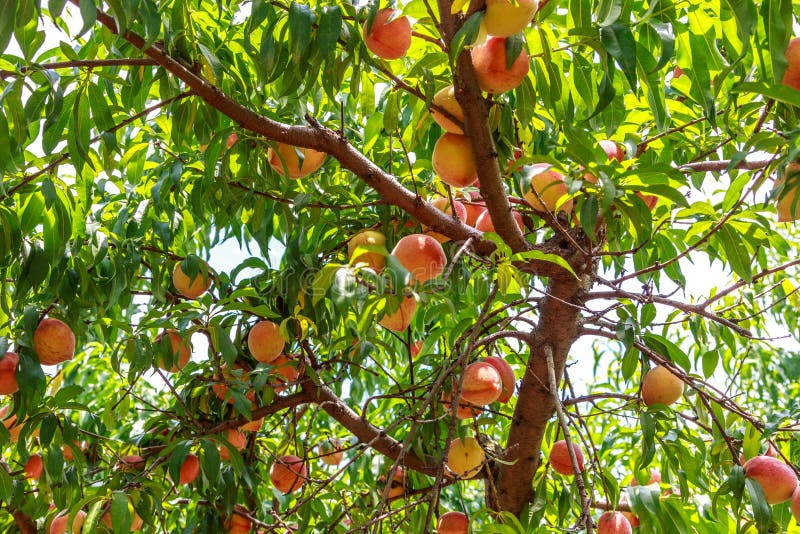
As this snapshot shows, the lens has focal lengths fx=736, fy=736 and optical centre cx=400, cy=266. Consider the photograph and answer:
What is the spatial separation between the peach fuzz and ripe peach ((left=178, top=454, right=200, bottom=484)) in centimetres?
163

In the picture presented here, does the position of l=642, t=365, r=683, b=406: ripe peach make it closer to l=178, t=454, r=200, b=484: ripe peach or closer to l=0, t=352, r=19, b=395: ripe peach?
l=178, t=454, r=200, b=484: ripe peach

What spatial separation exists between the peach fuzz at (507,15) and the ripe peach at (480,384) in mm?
796

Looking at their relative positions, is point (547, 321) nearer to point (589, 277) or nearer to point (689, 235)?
point (589, 277)

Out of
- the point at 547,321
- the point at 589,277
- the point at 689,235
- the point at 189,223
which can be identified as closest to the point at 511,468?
the point at 547,321

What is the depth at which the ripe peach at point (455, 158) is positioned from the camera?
4.84 ft

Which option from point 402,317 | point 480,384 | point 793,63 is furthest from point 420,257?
point 793,63

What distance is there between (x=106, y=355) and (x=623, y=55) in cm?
275

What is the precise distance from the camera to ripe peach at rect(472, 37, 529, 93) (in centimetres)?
129

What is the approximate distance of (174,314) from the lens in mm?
1882

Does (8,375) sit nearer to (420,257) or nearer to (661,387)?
(420,257)

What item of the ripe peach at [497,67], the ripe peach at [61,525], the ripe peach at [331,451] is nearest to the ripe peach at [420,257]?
the ripe peach at [497,67]

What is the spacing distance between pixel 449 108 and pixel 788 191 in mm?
689

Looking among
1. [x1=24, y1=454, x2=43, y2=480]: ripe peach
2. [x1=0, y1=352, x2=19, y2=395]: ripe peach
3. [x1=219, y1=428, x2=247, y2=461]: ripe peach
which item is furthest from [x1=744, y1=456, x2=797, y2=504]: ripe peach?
[x1=24, y1=454, x2=43, y2=480]: ripe peach

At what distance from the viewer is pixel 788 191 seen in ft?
3.17
